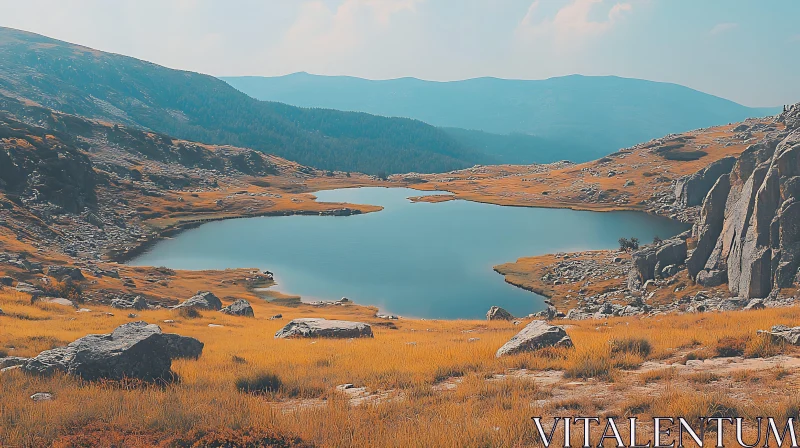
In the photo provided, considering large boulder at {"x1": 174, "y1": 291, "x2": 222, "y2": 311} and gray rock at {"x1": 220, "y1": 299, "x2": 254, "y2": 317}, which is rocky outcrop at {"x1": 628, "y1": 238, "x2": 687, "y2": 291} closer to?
gray rock at {"x1": 220, "y1": 299, "x2": 254, "y2": 317}

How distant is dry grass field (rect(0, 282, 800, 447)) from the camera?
9.18 m

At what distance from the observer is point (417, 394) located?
12031mm

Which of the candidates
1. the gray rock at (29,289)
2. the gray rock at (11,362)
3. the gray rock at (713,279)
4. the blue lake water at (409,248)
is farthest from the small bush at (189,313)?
the gray rock at (713,279)

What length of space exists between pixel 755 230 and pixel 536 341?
171ft

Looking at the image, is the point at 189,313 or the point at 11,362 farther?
the point at 189,313

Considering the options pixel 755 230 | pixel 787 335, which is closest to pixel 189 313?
pixel 787 335

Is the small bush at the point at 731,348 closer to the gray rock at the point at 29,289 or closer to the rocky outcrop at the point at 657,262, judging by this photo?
the gray rock at the point at 29,289

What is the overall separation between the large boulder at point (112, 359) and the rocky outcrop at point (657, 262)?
220 ft

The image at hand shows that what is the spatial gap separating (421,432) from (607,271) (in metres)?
78.3

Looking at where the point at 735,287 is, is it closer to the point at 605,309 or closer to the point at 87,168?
the point at 605,309

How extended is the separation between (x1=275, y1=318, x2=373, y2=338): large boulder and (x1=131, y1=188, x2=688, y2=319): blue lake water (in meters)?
37.3

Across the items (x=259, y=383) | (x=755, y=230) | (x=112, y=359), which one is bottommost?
(x=259, y=383)

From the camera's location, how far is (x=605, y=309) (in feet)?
153

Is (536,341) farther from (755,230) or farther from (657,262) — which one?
(657,262)
